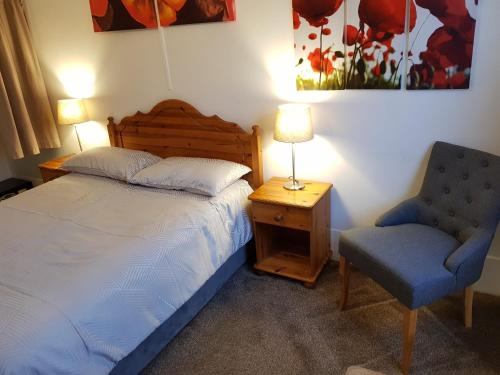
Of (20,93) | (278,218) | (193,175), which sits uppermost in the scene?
(20,93)

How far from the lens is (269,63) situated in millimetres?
2402

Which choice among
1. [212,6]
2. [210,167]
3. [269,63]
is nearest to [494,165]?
[269,63]

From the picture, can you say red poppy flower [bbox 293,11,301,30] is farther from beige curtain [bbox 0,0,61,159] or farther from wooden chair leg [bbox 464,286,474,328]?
beige curtain [bbox 0,0,61,159]

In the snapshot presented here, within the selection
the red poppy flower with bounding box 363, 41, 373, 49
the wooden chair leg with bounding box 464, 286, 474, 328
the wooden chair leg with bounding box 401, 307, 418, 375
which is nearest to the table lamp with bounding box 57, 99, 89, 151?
the red poppy flower with bounding box 363, 41, 373, 49

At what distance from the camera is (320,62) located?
2.25 m

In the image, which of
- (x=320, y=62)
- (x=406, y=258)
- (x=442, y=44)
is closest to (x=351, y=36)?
(x=320, y=62)

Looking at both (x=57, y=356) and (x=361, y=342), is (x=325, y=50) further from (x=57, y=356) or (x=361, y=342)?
(x=57, y=356)

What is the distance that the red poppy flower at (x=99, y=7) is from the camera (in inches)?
109

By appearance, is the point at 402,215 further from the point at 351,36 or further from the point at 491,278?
the point at 351,36

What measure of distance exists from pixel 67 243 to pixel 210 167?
36.1 inches

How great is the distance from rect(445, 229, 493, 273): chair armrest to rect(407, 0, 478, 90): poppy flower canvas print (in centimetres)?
72

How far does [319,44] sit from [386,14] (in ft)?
1.24

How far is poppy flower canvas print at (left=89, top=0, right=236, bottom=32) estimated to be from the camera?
2.42 metres

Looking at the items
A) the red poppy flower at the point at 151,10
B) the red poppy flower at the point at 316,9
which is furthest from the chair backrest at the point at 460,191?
the red poppy flower at the point at 151,10
